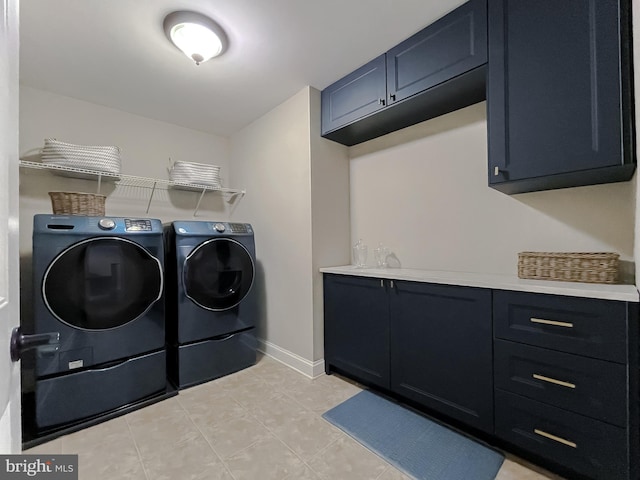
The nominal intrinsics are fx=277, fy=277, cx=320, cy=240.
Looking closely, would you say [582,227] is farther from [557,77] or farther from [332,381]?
[332,381]

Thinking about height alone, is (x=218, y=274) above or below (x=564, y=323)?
above

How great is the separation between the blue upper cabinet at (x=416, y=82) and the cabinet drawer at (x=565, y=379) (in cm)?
147

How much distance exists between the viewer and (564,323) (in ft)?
3.91

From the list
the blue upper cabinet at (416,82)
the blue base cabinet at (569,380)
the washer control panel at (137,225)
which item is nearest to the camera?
the blue base cabinet at (569,380)

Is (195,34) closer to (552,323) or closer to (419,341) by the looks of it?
(419,341)

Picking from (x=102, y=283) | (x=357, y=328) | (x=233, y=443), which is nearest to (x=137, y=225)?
(x=102, y=283)

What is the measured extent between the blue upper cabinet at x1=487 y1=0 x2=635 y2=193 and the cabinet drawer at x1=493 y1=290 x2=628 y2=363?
589 millimetres

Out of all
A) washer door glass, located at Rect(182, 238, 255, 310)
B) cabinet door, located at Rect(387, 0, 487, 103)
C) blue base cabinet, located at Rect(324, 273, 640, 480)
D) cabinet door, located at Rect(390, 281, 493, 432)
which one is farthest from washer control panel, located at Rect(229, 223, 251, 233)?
cabinet door, located at Rect(387, 0, 487, 103)

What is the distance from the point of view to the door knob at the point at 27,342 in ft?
1.77

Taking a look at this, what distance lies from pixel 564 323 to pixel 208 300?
217cm

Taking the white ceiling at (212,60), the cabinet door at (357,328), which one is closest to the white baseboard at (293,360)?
the cabinet door at (357,328)

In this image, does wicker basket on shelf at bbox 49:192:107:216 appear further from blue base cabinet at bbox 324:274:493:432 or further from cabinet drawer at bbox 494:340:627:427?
cabinet drawer at bbox 494:340:627:427

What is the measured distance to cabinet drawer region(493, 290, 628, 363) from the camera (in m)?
1.08

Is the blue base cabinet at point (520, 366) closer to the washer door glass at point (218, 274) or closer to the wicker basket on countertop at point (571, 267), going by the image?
the wicker basket on countertop at point (571, 267)
